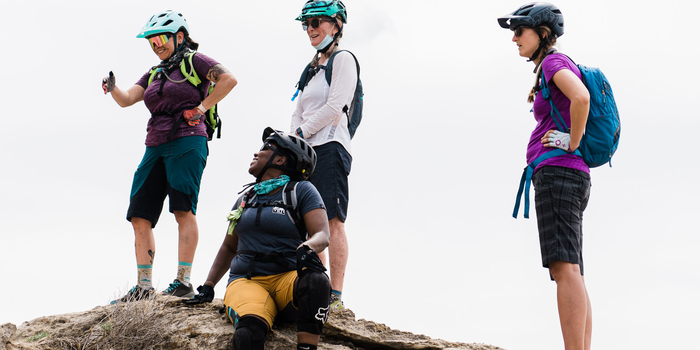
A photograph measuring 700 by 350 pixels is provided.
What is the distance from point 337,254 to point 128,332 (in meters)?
2.18

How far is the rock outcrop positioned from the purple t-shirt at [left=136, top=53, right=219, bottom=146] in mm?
1748

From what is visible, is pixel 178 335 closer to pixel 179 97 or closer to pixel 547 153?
pixel 179 97

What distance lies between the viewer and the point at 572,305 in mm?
4844

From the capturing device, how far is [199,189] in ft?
22.6

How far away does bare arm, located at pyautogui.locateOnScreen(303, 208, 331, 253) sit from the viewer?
5.11m

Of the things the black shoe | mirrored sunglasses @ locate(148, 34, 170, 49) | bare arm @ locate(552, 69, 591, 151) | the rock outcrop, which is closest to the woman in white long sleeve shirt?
the rock outcrop

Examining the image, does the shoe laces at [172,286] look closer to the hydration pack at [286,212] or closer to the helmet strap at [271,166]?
the hydration pack at [286,212]

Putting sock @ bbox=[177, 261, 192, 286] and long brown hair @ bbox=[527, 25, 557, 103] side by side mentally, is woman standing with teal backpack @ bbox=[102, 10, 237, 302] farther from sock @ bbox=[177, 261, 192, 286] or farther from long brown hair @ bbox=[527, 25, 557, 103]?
long brown hair @ bbox=[527, 25, 557, 103]

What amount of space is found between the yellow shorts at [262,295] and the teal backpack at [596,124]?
7.17 feet

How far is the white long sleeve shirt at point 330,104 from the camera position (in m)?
6.43

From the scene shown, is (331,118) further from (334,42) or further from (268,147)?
(334,42)

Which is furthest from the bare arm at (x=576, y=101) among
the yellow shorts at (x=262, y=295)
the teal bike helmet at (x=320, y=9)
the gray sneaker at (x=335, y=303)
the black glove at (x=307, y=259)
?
the teal bike helmet at (x=320, y=9)

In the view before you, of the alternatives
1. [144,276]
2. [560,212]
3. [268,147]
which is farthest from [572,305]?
[144,276]

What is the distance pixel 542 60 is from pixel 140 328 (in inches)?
176
